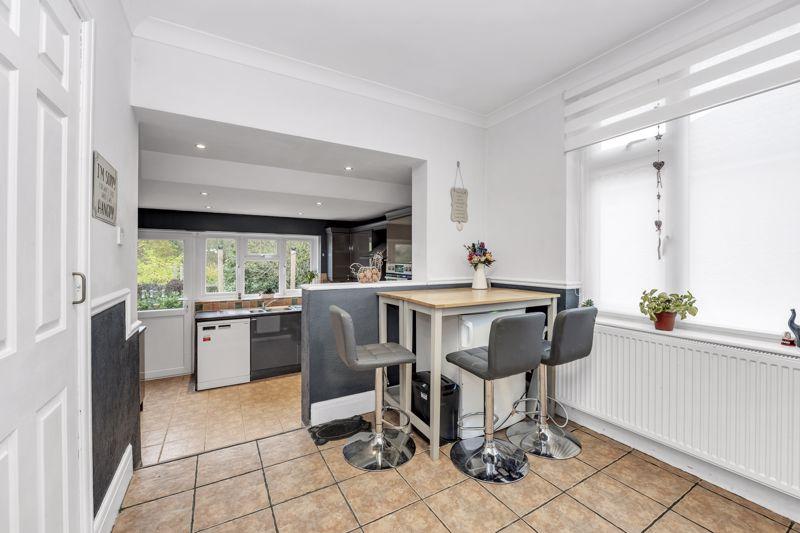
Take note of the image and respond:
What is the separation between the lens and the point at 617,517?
1702 mm

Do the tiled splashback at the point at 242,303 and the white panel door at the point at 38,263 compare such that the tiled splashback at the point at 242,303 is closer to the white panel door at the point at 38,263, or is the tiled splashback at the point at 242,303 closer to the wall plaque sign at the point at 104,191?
the wall plaque sign at the point at 104,191

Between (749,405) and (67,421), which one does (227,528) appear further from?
(749,405)

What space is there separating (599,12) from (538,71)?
0.62 m

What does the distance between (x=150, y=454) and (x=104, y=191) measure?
1.84m

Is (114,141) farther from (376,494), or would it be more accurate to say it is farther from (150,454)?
Answer: (376,494)

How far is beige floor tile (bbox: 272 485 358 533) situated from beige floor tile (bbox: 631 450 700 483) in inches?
74.5

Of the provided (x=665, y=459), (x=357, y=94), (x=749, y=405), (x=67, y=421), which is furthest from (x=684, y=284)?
(x=67, y=421)

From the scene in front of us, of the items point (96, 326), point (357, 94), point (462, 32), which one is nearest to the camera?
point (96, 326)

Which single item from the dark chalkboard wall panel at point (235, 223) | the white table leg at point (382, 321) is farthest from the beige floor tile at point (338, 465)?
the dark chalkboard wall panel at point (235, 223)

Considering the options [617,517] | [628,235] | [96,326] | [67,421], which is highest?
[628,235]

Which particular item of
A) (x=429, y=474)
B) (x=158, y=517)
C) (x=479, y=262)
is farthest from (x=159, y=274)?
(x=429, y=474)

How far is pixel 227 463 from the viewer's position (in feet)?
7.15

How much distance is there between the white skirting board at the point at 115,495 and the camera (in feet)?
4.94

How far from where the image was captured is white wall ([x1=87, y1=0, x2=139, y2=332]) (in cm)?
144
